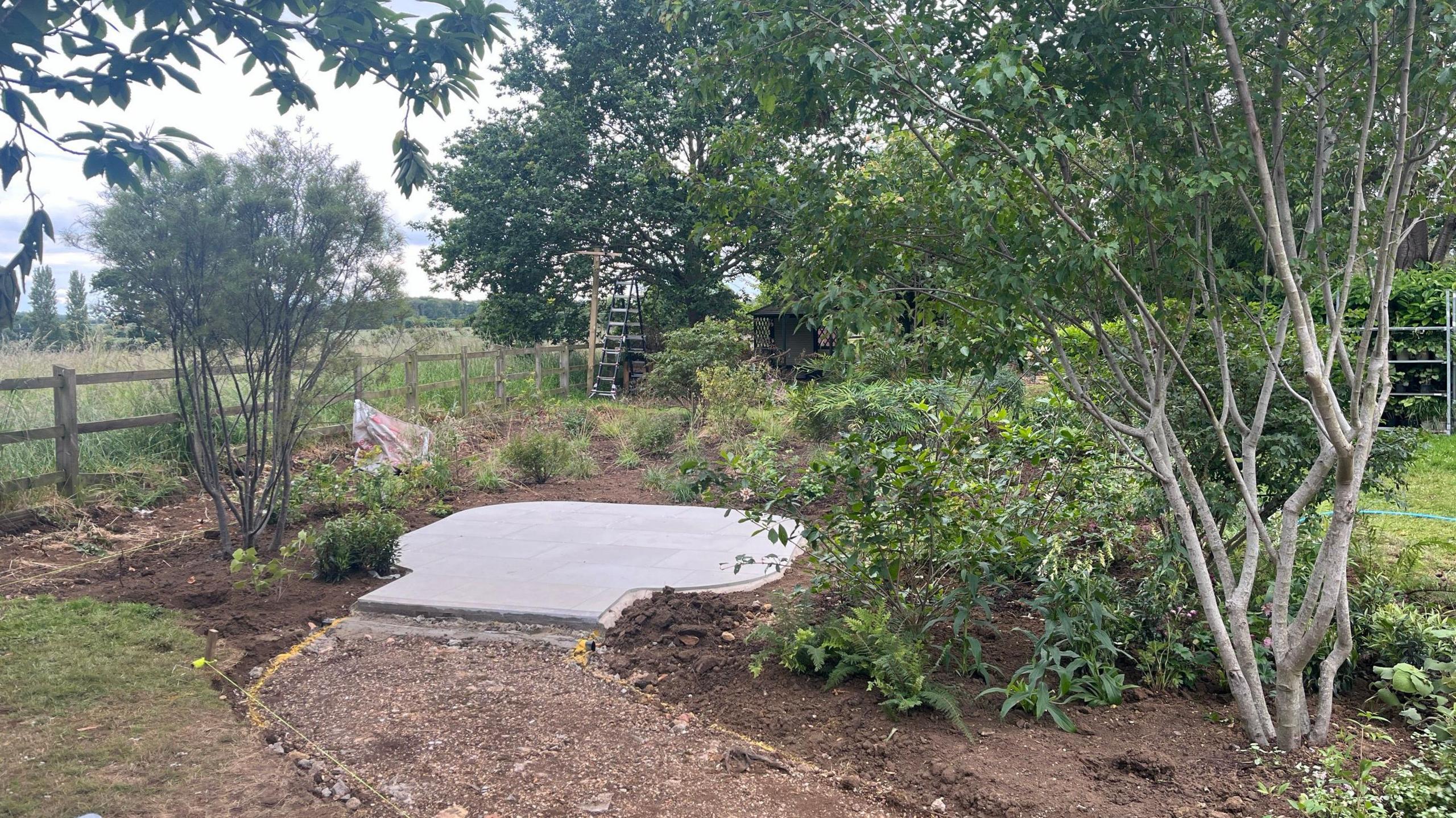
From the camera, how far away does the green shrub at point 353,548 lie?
5.80m

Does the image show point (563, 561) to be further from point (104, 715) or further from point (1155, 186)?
point (1155, 186)

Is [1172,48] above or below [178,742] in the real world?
above

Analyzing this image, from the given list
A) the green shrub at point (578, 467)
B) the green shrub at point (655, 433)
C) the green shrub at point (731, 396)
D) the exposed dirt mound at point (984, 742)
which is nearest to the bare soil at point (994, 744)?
the exposed dirt mound at point (984, 742)

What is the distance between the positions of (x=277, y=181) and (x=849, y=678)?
175 inches

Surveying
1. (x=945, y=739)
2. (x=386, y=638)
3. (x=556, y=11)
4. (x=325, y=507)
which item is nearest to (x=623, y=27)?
(x=556, y=11)

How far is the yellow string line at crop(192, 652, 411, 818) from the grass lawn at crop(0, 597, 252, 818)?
8 centimetres

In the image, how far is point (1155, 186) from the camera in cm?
306

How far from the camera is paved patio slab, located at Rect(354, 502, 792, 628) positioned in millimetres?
5129

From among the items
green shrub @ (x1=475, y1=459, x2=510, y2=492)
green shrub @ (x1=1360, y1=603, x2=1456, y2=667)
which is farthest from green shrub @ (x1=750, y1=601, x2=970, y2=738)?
green shrub @ (x1=475, y1=459, x2=510, y2=492)

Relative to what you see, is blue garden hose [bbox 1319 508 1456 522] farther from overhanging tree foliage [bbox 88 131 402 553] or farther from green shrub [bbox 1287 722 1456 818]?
overhanging tree foliage [bbox 88 131 402 553]

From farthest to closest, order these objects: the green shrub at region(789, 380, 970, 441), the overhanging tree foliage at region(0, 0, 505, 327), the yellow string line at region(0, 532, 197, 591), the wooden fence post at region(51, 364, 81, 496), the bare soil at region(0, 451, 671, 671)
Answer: the green shrub at region(789, 380, 970, 441), the wooden fence post at region(51, 364, 81, 496), the yellow string line at region(0, 532, 197, 591), the bare soil at region(0, 451, 671, 671), the overhanging tree foliage at region(0, 0, 505, 327)

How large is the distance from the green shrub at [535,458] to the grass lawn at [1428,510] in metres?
7.01

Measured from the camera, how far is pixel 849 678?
13.0 ft

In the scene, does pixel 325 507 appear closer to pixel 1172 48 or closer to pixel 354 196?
pixel 354 196
